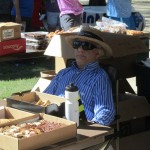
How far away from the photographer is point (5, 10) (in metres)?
9.85

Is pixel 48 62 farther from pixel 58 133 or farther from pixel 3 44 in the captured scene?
pixel 58 133

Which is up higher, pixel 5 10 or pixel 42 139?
pixel 5 10

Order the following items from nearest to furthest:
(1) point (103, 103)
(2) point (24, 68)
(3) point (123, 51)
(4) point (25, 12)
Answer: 1. (1) point (103, 103)
2. (3) point (123, 51)
3. (2) point (24, 68)
4. (4) point (25, 12)

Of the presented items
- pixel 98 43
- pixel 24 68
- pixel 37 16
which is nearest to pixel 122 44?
pixel 98 43

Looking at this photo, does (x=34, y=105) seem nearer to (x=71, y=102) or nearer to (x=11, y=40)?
(x=71, y=102)

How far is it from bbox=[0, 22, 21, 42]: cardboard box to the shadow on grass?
4.25ft

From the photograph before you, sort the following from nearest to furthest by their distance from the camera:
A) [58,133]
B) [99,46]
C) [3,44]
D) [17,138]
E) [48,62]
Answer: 1. [17,138]
2. [58,133]
3. [99,46]
4. [3,44]
5. [48,62]

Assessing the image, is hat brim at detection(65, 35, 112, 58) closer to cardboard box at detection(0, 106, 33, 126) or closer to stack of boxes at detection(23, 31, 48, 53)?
cardboard box at detection(0, 106, 33, 126)

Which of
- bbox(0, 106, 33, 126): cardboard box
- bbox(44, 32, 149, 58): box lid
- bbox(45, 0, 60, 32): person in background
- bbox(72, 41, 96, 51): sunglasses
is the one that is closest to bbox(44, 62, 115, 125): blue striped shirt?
bbox(72, 41, 96, 51): sunglasses

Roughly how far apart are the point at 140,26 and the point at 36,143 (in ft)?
22.6

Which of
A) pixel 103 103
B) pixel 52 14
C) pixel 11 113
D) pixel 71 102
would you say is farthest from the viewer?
pixel 52 14

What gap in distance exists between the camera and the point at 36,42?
6.36 meters

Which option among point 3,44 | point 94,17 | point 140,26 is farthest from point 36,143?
point 94,17

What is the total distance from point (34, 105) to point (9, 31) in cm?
305
